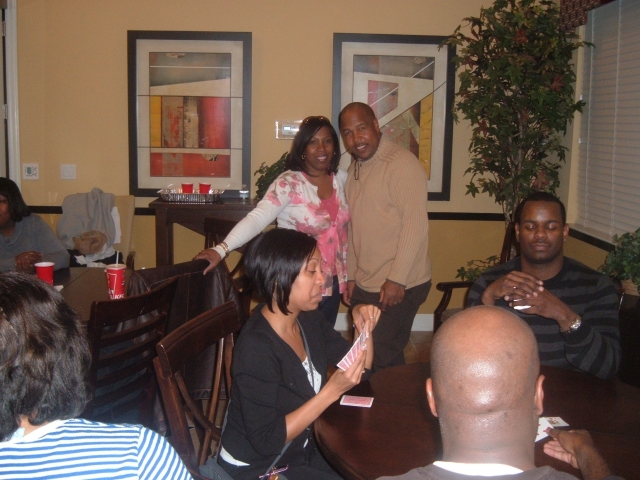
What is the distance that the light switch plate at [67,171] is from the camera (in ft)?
15.6

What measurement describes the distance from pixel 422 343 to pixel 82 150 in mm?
2874

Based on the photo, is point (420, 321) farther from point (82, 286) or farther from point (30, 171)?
point (30, 171)

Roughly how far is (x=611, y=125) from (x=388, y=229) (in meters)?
1.78

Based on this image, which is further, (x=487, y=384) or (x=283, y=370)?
(x=283, y=370)

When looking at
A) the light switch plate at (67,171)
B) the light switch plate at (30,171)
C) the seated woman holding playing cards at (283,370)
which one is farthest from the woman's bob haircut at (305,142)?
the light switch plate at (30,171)

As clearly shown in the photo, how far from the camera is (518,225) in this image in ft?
7.61

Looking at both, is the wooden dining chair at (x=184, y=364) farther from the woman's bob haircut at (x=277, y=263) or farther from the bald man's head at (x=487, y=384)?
the bald man's head at (x=487, y=384)

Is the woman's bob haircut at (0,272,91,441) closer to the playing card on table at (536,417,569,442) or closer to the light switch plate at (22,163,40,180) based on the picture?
the playing card on table at (536,417,569,442)

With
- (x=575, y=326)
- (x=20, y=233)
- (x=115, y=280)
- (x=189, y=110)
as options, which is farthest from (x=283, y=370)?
(x=189, y=110)

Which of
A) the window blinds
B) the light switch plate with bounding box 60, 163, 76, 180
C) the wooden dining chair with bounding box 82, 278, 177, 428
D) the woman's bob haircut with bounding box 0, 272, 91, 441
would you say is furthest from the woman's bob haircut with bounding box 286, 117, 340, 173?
the light switch plate with bounding box 60, 163, 76, 180

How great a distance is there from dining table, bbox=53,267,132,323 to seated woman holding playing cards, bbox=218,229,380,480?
2.83 ft

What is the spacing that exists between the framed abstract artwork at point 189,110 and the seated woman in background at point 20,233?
1.39m

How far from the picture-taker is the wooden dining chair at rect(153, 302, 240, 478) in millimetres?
1534

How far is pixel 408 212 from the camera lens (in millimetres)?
2797
